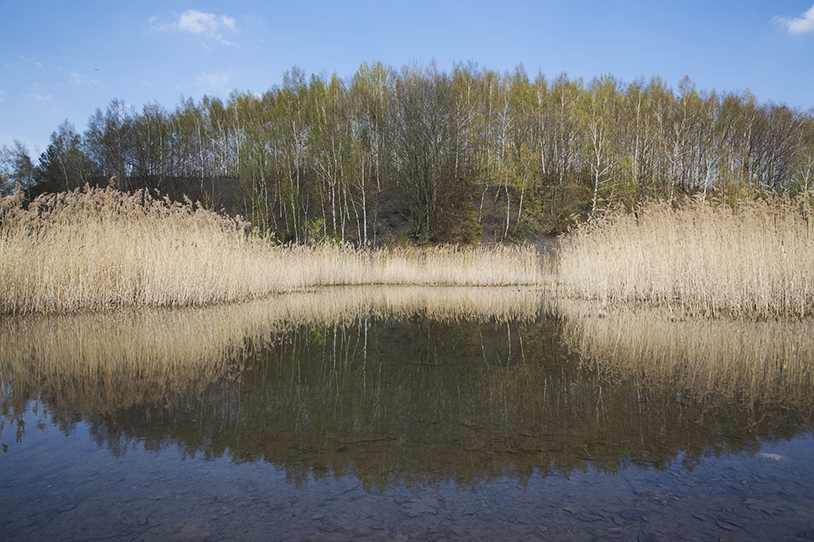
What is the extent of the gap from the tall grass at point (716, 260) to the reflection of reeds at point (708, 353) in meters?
0.75

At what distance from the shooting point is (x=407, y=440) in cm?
223

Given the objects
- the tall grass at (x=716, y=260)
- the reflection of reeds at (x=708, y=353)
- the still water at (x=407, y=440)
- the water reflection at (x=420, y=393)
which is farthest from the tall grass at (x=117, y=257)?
the tall grass at (x=716, y=260)

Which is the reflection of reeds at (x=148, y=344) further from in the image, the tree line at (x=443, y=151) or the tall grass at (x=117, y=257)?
the tree line at (x=443, y=151)

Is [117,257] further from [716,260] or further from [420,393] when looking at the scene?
[716,260]

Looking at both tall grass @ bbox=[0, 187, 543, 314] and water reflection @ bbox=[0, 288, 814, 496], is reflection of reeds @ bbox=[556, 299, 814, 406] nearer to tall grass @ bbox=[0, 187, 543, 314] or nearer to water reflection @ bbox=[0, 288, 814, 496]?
water reflection @ bbox=[0, 288, 814, 496]

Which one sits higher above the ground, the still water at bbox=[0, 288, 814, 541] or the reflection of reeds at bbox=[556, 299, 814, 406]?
the still water at bbox=[0, 288, 814, 541]

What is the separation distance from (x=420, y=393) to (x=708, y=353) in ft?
9.72

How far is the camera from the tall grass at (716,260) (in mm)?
6375

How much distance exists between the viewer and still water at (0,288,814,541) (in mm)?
1513

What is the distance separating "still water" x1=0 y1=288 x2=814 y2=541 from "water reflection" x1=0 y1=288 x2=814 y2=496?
2cm

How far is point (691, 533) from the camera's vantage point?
55.7 inches

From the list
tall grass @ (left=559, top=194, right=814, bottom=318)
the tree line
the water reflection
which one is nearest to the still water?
the water reflection

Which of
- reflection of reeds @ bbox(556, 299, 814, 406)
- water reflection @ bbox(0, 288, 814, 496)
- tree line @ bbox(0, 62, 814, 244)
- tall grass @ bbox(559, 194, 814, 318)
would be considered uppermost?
tree line @ bbox(0, 62, 814, 244)

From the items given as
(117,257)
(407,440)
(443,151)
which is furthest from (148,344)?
(443,151)
